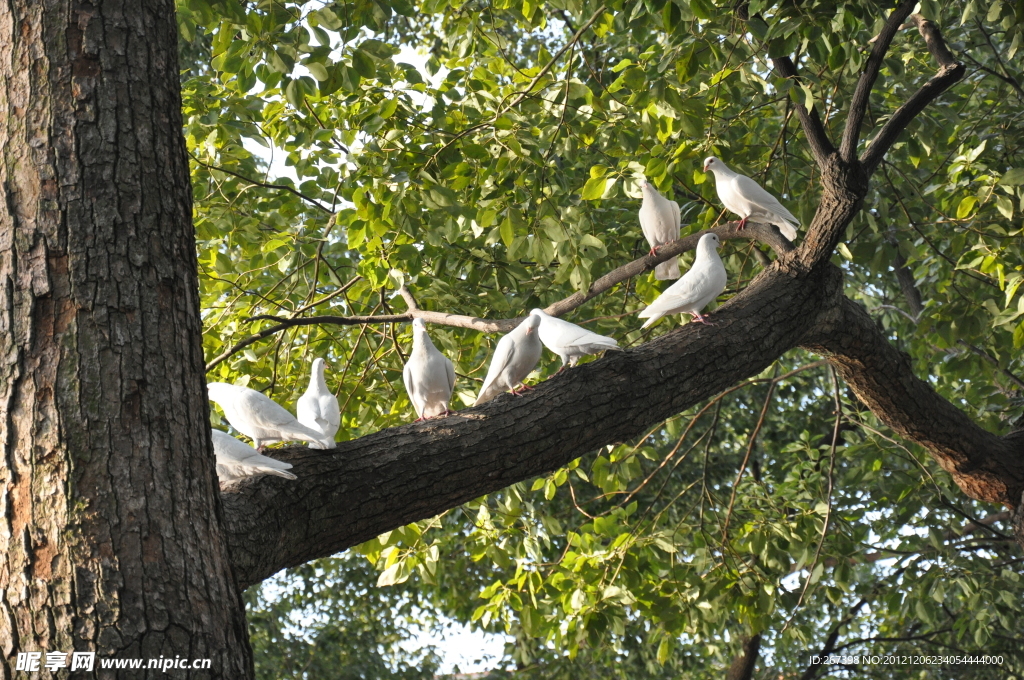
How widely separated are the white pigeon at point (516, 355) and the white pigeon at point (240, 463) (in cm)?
123

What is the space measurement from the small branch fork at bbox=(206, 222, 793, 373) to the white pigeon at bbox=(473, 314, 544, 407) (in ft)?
1.09

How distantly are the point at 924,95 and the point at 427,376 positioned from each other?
2511 millimetres

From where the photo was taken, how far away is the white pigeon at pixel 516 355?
382 centimetres

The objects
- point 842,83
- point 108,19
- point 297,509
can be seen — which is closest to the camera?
point 108,19

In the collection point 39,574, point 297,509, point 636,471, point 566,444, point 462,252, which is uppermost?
point 462,252

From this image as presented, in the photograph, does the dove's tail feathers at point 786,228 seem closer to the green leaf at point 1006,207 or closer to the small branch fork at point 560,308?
the small branch fork at point 560,308

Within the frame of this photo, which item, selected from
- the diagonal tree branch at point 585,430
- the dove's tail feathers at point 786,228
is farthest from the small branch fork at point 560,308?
the diagonal tree branch at point 585,430

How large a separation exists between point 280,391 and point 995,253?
388 cm

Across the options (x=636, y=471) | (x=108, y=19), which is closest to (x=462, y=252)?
(x=636, y=471)

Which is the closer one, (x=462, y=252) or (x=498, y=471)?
(x=498, y=471)

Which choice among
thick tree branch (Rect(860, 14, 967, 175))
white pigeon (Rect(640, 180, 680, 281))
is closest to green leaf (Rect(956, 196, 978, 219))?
thick tree branch (Rect(860, 14, 967, 175))

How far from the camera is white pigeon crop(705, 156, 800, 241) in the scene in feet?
15.0

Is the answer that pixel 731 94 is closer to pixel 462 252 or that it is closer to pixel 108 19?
pixel 462 252

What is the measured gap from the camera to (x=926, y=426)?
15.3 feet
